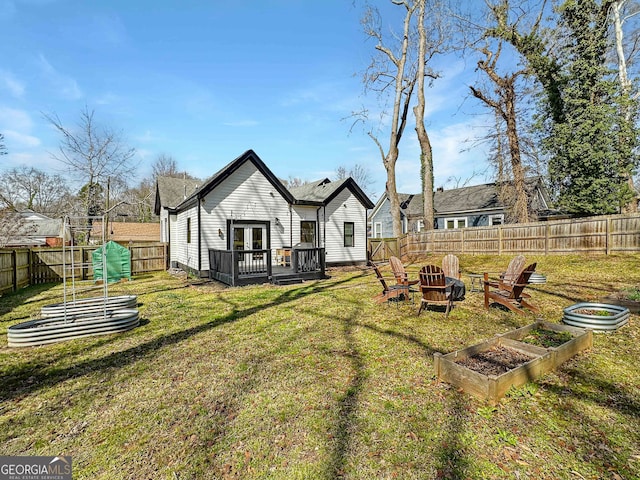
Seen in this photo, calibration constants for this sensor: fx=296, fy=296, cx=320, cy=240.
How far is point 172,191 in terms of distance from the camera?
1870 centimetres

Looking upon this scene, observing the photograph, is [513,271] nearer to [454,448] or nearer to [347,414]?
[454,448]

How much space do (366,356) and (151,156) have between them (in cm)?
4871

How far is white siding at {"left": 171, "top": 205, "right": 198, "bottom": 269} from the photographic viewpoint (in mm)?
13312

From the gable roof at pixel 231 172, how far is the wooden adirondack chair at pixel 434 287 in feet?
31.8

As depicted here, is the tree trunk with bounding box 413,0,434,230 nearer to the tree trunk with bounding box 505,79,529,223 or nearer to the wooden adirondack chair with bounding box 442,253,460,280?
the tree trunk with bounding box 505,79,529,223

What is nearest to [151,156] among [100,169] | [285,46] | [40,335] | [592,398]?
[100,169]

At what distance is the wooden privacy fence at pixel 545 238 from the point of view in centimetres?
1331

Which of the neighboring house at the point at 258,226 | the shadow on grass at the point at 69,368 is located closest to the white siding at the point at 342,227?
the neighboring house at the point at 258,226

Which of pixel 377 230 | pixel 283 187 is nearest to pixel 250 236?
pixel 283 187

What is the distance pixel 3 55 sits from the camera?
39.6ft

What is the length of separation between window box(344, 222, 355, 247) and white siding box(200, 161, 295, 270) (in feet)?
13.4

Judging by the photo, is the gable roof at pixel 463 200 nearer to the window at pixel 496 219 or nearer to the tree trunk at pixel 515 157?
the window at pixel 496 219

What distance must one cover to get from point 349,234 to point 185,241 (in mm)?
9110

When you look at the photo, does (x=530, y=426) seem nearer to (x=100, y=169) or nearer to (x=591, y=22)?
(x=591, y=22)
